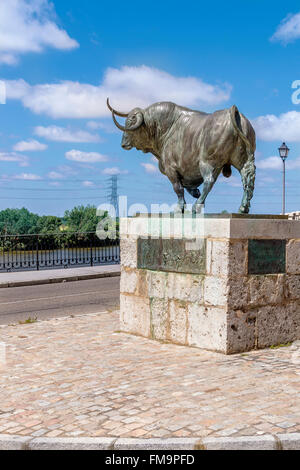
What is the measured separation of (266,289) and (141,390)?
8.43 feet

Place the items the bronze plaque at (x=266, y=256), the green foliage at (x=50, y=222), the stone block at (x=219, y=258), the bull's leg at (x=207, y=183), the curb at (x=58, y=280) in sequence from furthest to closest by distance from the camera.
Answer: the green foliage at (x=50, y=222), the curb at (x=58, y=280), the bull's leg at (x=207, y=183), the bronze plaque at (x=266, y=256), the stone block at (x=219, y=258)

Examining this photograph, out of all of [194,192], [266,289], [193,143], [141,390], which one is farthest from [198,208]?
[141,390]

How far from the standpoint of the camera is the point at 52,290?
51.6ft

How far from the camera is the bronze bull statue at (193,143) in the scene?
23.9ft

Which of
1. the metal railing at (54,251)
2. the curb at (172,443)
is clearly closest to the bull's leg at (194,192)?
the curb at (172,443)

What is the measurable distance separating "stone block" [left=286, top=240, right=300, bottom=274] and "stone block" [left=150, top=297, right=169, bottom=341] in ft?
5.95

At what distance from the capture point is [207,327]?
6844mm

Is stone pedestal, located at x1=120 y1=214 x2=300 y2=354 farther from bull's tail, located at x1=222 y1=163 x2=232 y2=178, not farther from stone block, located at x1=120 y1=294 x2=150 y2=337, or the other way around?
bull's tail, located at x1=222 y1=163 x2=232 y2=178

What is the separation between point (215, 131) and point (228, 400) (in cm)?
394

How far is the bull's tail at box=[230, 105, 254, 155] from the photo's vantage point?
7.10 meters

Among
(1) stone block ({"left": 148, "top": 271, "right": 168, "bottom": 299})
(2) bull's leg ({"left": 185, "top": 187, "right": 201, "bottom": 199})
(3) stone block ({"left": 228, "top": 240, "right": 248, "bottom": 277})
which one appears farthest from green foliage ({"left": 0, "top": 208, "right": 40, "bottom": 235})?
(3) stone block ({"left": 228, "top": 240, "right": 248, "bottom": 277})

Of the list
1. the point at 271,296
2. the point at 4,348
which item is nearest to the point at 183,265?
the point at 271,296

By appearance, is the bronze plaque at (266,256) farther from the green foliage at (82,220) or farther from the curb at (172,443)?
the green foliage at (82,220)

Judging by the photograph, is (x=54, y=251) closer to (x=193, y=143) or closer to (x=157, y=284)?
(x=157, y=284)
